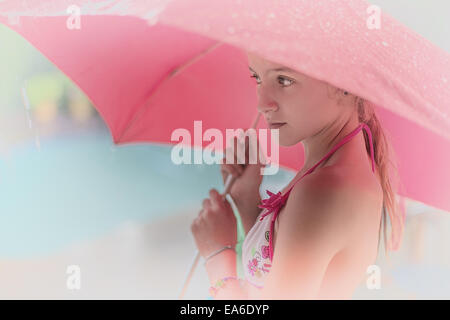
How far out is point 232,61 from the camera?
54.4 inches

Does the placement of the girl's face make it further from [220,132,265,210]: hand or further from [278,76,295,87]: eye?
[220,132,265,210]: hand

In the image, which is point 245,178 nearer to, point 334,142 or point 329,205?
point 334,142

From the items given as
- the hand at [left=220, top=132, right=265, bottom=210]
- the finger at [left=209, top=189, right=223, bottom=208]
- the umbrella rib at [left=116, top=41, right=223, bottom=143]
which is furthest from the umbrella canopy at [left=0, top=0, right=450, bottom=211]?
the finger at [left=209, top=189, right=223, bottom=208]

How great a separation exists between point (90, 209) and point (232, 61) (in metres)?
0.96

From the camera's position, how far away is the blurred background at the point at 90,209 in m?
1.79

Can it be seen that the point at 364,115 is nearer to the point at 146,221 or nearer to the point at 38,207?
the point at 146,221

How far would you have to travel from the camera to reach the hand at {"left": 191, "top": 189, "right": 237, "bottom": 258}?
1.17 meters

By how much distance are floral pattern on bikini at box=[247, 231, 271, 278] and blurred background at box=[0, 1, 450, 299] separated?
89 centimetres

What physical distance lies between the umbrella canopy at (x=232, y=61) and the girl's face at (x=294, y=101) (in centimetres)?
11

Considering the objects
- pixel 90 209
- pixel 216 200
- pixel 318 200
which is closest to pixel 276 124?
pixel 318 200

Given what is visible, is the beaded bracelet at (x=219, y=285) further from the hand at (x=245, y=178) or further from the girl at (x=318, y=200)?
the hand at (x=245, y=178)

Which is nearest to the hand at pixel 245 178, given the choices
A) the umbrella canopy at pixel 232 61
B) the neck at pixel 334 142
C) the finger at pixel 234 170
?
the finger at pixel 234 170

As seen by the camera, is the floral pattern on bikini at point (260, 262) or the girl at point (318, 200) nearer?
the girl at point (318, 200)

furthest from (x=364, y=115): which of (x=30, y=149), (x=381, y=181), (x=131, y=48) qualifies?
(x=30, y=149)
